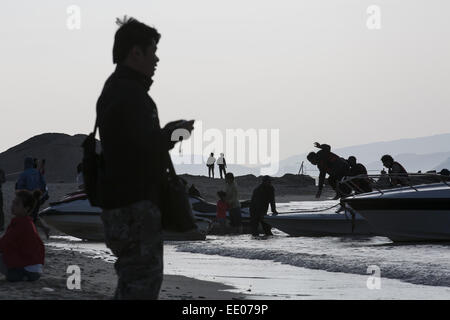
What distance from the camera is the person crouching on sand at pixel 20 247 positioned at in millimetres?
8336

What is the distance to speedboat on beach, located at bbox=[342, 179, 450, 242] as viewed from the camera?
17156mm

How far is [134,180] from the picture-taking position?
4.60 m

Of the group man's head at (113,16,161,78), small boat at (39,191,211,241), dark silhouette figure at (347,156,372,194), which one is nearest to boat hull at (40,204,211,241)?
small boat at (39,191,211,241)

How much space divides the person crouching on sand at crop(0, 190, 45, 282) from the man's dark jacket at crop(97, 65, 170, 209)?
3.92 metres

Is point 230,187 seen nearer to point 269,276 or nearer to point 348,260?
point 348,260

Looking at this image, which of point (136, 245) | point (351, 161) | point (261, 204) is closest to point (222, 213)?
point (261, 204)

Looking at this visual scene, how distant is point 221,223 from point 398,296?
13983 millimetres

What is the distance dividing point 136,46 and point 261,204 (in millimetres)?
17839

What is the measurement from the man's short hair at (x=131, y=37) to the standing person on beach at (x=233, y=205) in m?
18.5

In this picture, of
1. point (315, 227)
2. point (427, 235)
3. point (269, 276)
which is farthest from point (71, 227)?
point (269, 276)

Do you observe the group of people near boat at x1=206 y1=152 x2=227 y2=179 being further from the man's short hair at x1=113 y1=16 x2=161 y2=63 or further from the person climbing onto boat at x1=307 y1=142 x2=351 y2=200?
the man's short hair at x1=113 y1=16 x2=161 y2=63

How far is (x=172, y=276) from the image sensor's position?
12.1 metres

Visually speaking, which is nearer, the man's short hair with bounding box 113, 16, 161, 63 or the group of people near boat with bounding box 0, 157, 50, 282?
the man's short hair with bounding box 113, 16, 161, 63
